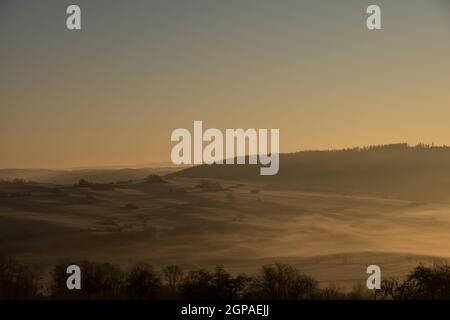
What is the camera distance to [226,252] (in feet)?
119

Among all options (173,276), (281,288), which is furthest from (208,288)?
(173,276)

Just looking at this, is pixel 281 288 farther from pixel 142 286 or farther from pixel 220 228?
pixel 220 228

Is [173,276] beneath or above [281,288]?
above

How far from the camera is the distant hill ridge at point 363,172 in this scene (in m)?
68.4

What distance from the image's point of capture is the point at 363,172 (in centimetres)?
7494

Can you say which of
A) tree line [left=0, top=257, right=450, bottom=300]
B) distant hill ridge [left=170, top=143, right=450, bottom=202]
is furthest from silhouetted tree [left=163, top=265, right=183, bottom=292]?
distant hill ridge [left=170, top=143, right=450, bottom=202]

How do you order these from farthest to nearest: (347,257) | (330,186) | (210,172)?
(210,172) → (330,186) → (347,257)

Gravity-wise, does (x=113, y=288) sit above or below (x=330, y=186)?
below

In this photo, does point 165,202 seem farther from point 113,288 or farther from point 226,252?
point 113,288

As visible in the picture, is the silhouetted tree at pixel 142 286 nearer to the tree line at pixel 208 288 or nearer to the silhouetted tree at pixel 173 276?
the tree line at pixel 208 288

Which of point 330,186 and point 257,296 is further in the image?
point 330,186

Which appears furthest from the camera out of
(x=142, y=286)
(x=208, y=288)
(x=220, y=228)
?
(x=220, y=228)
